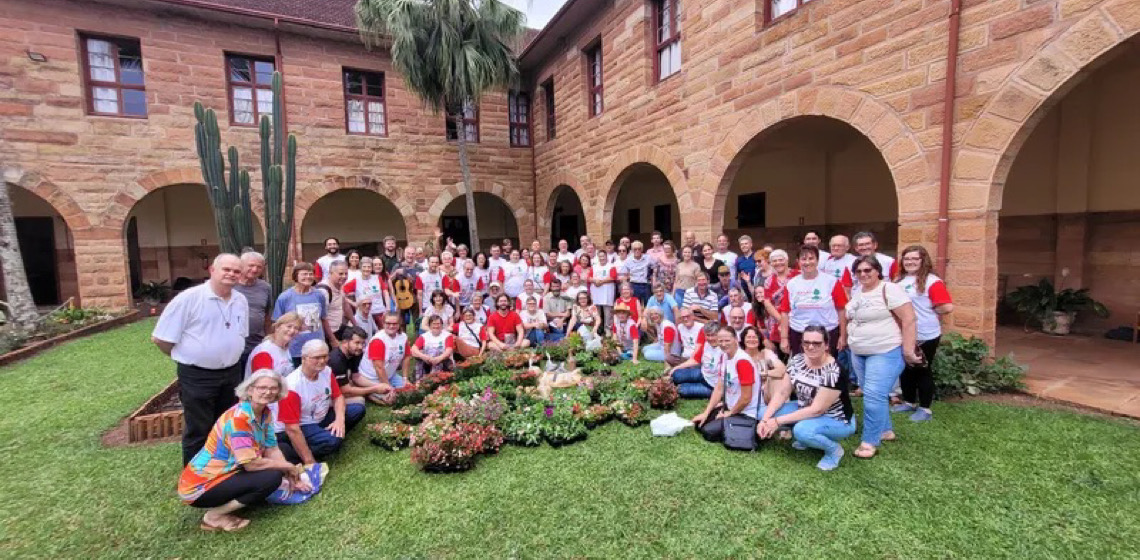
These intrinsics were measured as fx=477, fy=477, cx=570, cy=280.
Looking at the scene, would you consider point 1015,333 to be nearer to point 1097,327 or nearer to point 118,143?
point 1097,327

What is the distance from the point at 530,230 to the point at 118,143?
9.67 metres

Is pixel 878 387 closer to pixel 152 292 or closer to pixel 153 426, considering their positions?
pixel 153 426

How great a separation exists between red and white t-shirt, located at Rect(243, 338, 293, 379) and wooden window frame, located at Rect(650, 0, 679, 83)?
761 cm

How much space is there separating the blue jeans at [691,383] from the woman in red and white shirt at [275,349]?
12.6 feet

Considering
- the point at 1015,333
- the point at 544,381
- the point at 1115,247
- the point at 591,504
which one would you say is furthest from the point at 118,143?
the point at 1115,247

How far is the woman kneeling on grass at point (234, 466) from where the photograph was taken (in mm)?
3066

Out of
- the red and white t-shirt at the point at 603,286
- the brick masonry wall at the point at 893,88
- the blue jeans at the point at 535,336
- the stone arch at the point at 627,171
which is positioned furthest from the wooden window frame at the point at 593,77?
the blue jeans at the point at 535,336

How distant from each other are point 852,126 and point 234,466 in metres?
7.42

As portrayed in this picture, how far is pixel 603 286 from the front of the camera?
793 centimetres

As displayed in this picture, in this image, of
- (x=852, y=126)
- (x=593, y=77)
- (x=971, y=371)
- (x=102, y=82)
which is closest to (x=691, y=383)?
(x=971, y=371)

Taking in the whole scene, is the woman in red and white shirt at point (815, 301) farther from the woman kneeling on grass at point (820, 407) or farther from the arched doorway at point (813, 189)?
the arched doorway at point (813, 189)

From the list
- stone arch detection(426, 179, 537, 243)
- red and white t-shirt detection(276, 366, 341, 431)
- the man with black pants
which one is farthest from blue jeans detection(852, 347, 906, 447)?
stone arch detection(426, 179, 537, 243)

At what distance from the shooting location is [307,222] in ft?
46.7

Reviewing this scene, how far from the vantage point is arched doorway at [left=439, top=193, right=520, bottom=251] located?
633 inches
